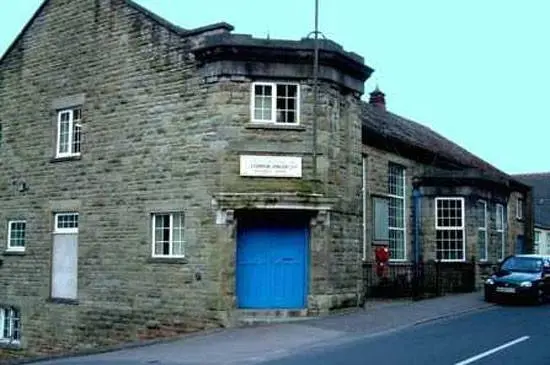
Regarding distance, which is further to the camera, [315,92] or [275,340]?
[315,92]

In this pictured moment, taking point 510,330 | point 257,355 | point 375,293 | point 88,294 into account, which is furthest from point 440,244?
point 257,355

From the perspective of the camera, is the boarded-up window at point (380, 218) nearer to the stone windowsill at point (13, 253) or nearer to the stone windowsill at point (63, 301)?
the stone windowsill at point (63, 301)

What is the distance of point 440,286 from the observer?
26781mm

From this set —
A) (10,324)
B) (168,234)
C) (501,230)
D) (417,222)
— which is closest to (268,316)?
(168,234)

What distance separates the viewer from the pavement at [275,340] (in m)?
12.8

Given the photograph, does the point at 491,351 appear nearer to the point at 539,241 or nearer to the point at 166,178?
the point at 166,178

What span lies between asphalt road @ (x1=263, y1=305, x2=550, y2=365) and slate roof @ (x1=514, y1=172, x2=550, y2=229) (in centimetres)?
3098

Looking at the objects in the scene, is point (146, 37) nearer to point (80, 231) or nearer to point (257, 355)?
point (80, 231)

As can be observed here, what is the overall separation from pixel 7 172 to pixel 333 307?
41.9 ft

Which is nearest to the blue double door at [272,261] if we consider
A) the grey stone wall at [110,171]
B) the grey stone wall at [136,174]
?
the grey stone wall at [136,174]

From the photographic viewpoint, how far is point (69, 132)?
2238 centimetres

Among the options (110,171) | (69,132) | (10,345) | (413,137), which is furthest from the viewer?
(413,137)

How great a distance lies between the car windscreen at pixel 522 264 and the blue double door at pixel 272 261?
923cm

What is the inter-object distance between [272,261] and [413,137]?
43.8 ft
